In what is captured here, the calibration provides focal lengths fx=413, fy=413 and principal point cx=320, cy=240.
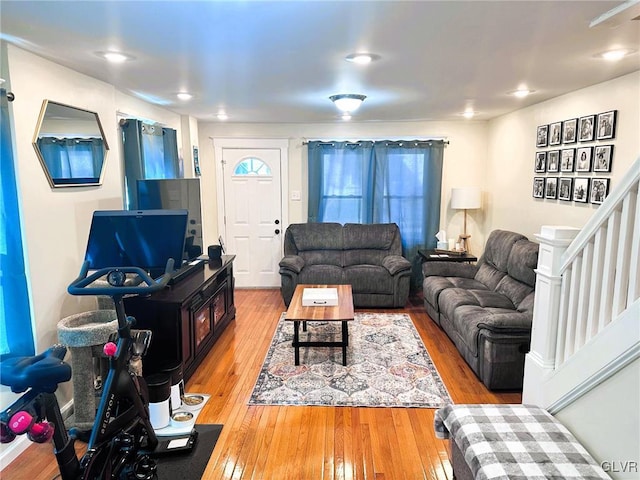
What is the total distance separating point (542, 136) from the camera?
435cm

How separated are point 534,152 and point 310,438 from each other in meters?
3.83

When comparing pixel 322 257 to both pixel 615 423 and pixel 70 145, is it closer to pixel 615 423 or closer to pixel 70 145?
pixel 70 145

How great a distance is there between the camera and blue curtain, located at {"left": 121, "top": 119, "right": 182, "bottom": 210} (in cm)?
387

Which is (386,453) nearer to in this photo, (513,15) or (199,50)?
(513,15)

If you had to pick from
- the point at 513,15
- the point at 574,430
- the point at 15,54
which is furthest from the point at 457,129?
the point at 15,54

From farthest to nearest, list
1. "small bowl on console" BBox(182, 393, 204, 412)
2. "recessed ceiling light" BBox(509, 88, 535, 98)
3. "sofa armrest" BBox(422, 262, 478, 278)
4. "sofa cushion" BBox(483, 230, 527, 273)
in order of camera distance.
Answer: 1. "sofa armrest" BBox(422, 262, 478, 278)
2. "sofa cushion" BBox(483, 230, 527, 273)
3. "recessed ceiling light" BBox(509, 88, 535, 98)
4. "small bowl on console" BBox(182, 393, 204, 412)

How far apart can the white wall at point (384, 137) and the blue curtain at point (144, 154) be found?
137cm

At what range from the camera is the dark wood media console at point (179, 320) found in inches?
127

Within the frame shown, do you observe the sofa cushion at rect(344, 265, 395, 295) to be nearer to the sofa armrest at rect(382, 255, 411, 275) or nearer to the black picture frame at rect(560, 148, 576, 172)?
the sofa armrest at rect(382, 255, 411, 275)

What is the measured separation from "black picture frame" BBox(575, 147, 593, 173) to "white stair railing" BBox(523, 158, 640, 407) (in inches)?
68.6

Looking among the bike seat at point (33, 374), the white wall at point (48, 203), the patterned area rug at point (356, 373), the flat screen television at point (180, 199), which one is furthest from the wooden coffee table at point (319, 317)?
the bike seat at point (33, 374)

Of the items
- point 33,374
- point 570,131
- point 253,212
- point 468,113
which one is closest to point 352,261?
point 253,212

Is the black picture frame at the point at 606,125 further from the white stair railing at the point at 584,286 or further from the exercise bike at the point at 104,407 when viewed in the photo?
the exercise bike at the point at 104,407

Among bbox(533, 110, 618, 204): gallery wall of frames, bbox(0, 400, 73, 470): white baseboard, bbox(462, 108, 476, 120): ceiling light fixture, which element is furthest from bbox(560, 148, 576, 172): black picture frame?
bbox(0, 400, 73, 470): white baseboard
